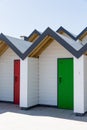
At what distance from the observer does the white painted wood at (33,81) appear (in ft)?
39.6

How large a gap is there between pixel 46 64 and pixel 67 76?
1409 millimetres

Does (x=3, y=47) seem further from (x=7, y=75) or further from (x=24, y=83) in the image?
(x=24, y=83)

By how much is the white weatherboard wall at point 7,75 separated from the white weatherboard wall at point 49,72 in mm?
1777

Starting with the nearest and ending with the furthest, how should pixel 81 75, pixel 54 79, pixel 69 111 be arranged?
pixel 81 75 < pixel 69 111 < pixel 54 79

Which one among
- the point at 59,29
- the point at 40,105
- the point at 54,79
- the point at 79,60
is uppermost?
the point at 59,29

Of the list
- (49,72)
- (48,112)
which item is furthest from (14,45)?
(48,112)

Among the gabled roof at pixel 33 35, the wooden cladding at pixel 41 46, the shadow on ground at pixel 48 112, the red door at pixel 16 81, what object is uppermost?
the gabled roof at pixel 33 35

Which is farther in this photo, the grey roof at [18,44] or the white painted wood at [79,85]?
the grey roof at [18,44]

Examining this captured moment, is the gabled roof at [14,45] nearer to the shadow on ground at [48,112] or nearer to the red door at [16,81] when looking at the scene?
the red door at [16,81]

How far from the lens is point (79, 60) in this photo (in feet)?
35.0

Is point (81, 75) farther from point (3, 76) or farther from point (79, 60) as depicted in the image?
point (3, 76)

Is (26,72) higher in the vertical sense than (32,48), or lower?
lower

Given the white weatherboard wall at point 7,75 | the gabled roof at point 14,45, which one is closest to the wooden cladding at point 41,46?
the gabled roof at point 14,45

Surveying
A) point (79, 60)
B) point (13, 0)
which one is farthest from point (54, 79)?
point (13, 0)
